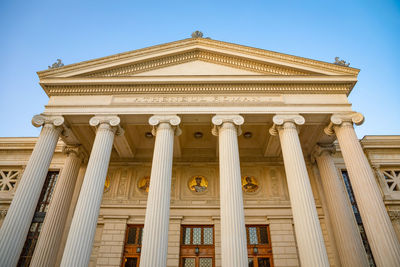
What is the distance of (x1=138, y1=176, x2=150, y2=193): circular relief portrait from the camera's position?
51.2 feet

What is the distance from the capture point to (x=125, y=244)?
1396 centimetres

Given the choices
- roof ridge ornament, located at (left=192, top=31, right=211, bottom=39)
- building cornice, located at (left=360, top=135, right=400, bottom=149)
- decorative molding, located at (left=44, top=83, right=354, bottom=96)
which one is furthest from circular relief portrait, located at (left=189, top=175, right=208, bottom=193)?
building cornice, located at (left=360, top=135, right=400, bottom=149)

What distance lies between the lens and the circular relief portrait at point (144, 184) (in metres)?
15.6

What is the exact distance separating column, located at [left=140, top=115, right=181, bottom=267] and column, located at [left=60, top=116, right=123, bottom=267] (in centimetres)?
190

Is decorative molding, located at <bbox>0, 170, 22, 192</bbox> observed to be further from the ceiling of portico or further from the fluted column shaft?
the fluted column shaft

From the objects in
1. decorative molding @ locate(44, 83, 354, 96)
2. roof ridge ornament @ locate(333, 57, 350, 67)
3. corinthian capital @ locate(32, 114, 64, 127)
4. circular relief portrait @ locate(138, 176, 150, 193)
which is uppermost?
roof ridge ornament @ locate(333, 57, 350, 67)

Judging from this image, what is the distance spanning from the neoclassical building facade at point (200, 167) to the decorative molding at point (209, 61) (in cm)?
5

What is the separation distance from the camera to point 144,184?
15781 mm

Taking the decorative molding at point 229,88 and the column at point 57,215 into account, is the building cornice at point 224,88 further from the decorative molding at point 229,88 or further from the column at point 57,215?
the column at point 57,215

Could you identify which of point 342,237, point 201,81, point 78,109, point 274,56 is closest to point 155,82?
point 201,81

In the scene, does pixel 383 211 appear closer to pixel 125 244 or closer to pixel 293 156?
pixel 293 156

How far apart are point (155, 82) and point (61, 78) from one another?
14.7 ft

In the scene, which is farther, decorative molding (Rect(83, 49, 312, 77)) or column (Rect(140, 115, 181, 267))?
decorative molding (Rect(83, 49, 312, 77))

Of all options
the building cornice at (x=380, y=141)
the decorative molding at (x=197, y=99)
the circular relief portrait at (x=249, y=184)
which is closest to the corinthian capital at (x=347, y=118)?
the decorative molding at (x=197, y=99)
